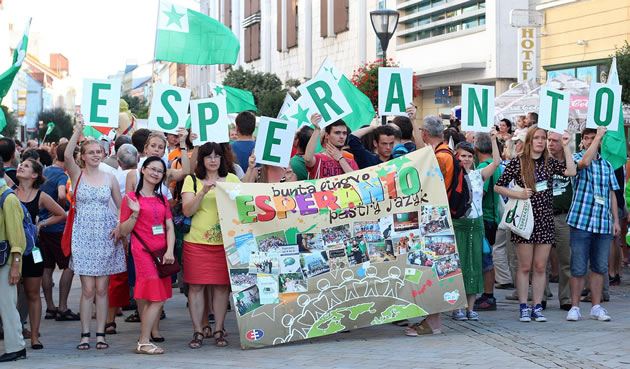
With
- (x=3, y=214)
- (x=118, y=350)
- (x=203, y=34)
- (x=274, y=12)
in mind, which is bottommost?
(x=118, y=350)

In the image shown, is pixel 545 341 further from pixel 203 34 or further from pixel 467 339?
pixel 203 34

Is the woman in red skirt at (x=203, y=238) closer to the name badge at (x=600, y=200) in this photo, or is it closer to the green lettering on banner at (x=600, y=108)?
the name badge at (x=600, y=200)

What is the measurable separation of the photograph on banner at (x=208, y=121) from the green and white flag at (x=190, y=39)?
103 inches

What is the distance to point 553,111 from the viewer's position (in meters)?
8.79

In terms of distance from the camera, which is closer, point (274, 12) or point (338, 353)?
point (338, 353)

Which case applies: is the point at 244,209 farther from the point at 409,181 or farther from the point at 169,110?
the point at 409,181

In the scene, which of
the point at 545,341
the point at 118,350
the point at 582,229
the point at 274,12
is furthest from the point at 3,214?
the point at 274,12

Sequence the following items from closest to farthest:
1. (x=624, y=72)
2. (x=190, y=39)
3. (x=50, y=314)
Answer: (x=50, y=314), (x=190, y=39), (x=624, y=72)

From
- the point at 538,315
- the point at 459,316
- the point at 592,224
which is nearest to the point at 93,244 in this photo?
the point at 459,316

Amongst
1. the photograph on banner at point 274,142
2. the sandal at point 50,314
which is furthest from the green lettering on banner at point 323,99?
the sandal at point 50,314

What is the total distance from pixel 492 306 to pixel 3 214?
495 cm

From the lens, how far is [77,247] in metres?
7.88

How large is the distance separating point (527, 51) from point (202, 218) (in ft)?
64.0

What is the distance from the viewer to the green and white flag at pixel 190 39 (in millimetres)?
10773
